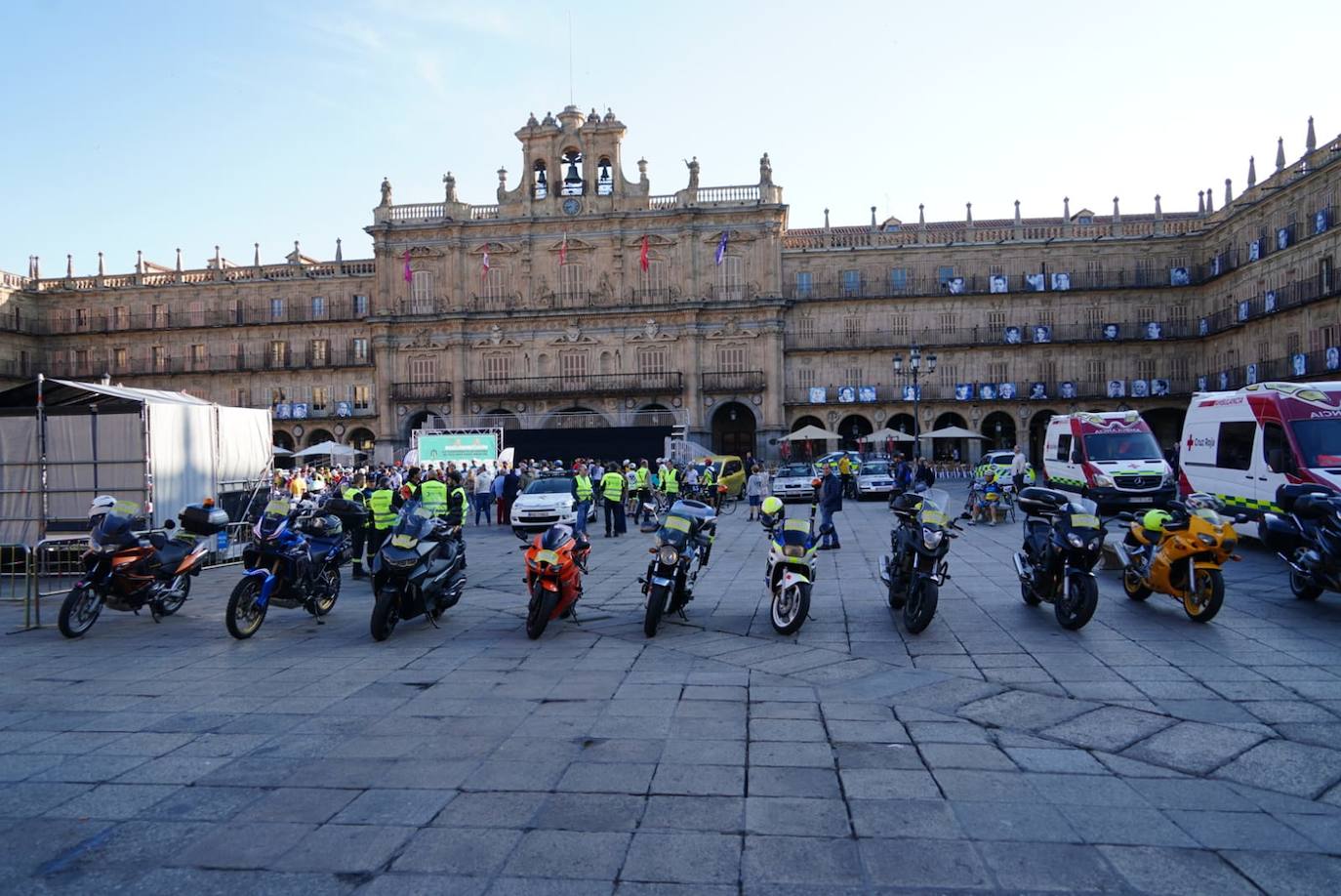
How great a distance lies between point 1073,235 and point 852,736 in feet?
136

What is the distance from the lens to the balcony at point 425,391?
139 feet

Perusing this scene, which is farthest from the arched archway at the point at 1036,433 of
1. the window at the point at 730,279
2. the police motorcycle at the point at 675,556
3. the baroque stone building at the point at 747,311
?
the police motorcycle at the point at 675,556

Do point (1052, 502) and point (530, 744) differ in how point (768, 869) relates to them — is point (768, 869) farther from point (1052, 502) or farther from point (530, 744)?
point (1052, 502)

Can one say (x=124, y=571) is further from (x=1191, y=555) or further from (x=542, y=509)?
(x=542, y=509)

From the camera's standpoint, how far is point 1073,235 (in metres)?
41.7

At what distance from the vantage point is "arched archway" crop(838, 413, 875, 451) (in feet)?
140

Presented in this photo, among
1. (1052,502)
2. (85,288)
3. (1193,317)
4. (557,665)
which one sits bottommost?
(557,665)

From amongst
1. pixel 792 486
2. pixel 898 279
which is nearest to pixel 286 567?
pixel 792 486

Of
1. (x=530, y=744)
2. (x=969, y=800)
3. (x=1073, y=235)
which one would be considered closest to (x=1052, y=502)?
(x=969, y=800)

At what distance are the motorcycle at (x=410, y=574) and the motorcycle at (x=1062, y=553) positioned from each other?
534cm

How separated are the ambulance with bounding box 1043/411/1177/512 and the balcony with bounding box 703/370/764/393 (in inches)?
862

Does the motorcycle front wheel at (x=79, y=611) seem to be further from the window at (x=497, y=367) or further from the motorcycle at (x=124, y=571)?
the window at (x=497, y=367)

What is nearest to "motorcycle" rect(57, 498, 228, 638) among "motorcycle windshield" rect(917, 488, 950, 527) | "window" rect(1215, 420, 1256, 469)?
"motorcycle windshield" rect(917, 488, 950, 527)

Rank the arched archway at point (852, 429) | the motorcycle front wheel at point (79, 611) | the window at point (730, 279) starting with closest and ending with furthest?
the motorcycle front wheel at point (79, 611), the window at point (730, 279), the arched archway at point (852, 429)
